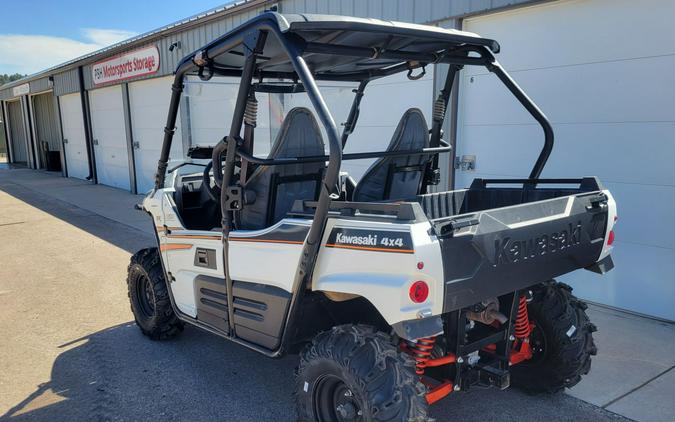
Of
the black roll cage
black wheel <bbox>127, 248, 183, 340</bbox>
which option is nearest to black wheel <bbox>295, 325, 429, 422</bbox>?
the black roll cage

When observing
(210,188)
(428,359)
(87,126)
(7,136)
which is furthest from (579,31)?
(7,136)

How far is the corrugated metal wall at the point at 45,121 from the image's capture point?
72.6 feet

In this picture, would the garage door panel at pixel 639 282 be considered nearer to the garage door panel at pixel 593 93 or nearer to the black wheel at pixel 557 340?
the garage door panel at pixel 593 93

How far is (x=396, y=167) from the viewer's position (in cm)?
349

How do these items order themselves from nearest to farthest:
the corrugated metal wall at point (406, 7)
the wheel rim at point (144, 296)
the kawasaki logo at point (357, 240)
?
the kawasaki logo at point (357, 240) → the wheel rim at point (144, 296) → the corrugated metal wall at point (406, 7)

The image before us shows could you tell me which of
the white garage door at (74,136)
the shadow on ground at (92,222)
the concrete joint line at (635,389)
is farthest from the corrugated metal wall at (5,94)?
the concrete joint line at (635,389)

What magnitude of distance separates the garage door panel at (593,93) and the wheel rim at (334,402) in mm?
3654

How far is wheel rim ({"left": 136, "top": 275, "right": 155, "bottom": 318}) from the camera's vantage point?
426 cm

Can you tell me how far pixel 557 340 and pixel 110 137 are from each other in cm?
1492

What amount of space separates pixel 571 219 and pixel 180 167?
2.85 metres

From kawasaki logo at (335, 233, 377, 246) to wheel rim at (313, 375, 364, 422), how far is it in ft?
2.17

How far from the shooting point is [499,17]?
5363 millimetres

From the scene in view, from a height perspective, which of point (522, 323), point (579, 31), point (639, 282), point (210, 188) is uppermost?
point (579, 31)

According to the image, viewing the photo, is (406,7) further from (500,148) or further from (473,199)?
(473,199)
